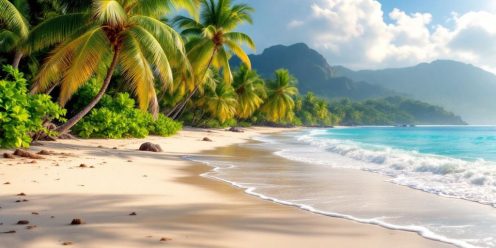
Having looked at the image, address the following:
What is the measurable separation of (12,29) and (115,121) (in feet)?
18.5

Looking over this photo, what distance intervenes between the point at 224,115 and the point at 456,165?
30.2 m

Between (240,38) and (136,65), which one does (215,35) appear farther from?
(136,65)

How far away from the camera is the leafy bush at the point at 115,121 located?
18.1m

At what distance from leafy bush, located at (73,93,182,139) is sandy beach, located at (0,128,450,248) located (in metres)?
9.45

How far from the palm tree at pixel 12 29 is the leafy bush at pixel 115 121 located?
3.93 m

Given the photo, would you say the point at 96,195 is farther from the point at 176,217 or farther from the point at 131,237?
the point at 131,237

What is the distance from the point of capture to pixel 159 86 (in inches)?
1198

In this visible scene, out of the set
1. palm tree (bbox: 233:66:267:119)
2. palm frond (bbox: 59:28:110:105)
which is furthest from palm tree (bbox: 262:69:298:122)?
palm frond (bbox: 59:28:110:105)

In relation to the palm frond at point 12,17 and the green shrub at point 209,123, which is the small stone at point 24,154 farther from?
the green shrub at point 209,123

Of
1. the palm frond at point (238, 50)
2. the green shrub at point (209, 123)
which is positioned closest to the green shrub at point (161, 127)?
the palm frond at point (238, 50)

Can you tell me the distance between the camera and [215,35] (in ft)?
79.1

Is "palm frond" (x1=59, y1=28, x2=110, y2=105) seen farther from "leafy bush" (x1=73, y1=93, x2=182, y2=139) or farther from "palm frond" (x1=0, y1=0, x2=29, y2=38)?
"leafy bush" (x1=73, y1=93, x2=182, y2=139)

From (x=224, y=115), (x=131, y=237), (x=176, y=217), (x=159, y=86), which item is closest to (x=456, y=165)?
(x=176, y=217)

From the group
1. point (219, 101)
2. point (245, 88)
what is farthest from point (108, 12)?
point (245, 88)
